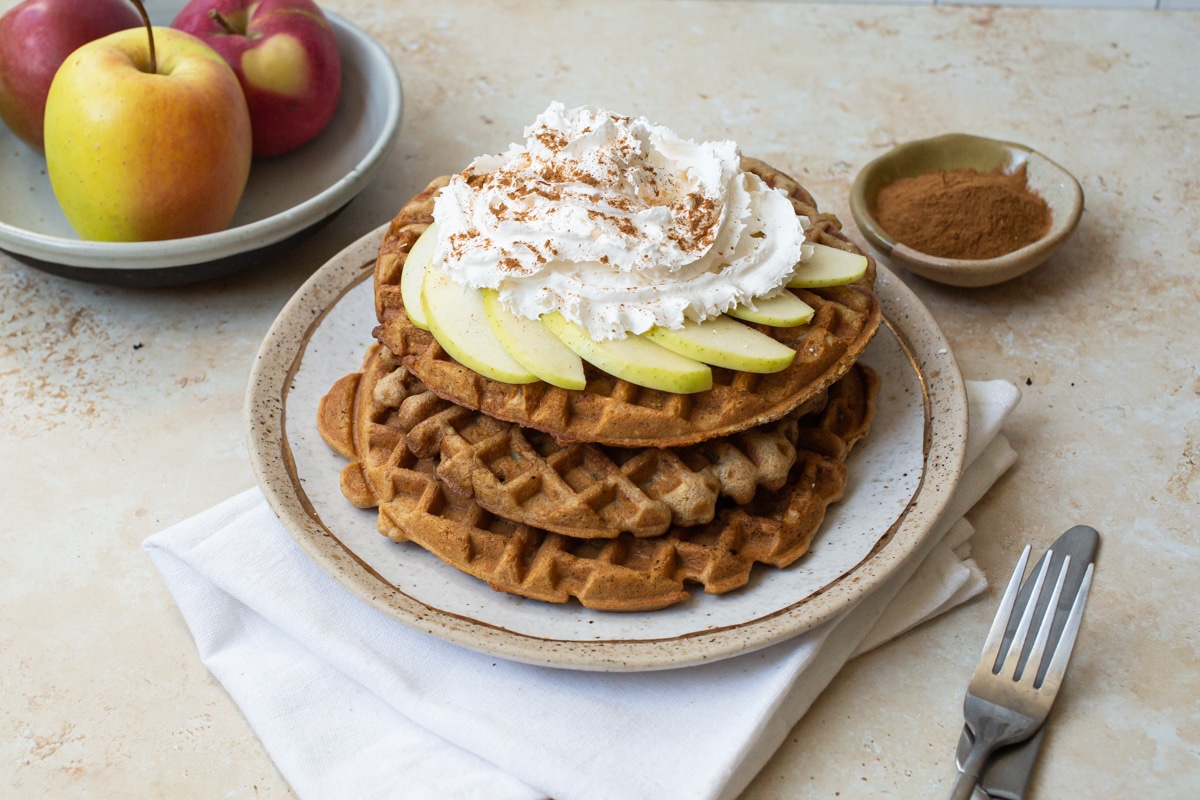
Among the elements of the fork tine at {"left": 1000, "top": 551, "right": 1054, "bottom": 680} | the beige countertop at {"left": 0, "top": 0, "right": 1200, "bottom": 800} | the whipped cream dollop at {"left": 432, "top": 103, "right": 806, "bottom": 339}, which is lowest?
the beige countertop at {"left": 0, "top": 0, "right": 1200, "bottom": 800}

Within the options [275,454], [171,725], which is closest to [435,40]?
[275,454]

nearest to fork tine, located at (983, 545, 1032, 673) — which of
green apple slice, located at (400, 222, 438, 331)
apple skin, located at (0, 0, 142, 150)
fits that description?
green apple slice, located at (400, 222, 438, 331)

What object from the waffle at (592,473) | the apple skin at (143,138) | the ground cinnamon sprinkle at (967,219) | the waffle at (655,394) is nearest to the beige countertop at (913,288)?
the ground cinnamon sprinkle at (967,219)

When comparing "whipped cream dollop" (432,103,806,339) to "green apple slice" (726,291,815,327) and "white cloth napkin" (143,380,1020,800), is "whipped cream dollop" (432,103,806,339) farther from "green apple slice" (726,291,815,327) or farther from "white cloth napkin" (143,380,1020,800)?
"white cloth napkin" (143,380,1020,800)

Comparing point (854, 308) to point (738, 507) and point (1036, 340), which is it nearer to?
point (738, 507)

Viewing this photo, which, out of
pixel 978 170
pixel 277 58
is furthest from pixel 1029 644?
pixel 277 58

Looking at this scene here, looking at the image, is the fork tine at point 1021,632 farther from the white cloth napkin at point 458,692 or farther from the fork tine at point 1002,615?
the white cloth napkin at point 458,692

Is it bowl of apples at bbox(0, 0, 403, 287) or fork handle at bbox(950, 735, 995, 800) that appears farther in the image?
bowl of apples at bbox(0, 0, 403, 287)

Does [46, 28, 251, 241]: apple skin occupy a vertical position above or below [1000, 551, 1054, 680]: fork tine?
above
